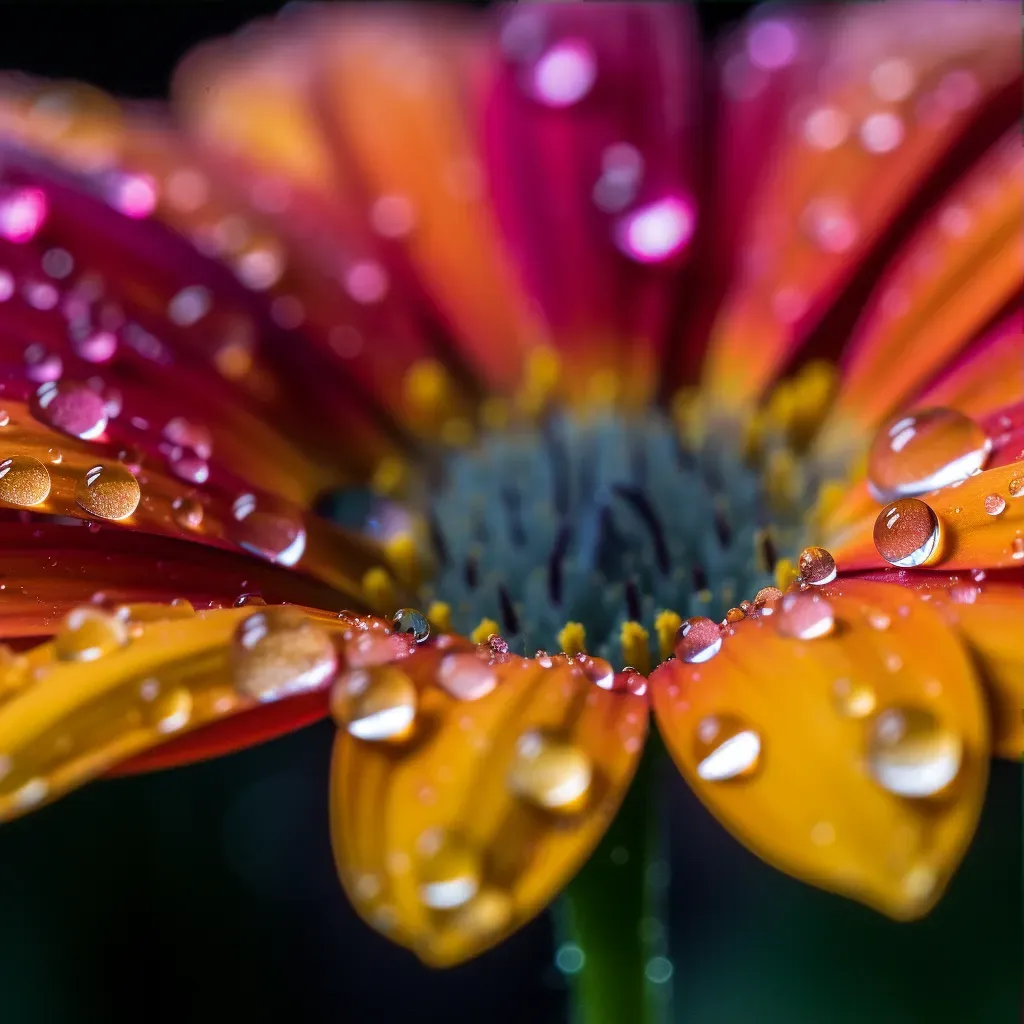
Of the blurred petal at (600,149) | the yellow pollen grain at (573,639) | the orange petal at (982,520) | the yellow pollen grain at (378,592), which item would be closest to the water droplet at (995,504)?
the orange petal at (982,520)

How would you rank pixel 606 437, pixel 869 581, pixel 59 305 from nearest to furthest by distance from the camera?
pixel 869 581
pixel 59 305
pixel 606 437

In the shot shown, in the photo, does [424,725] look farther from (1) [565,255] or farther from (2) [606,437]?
(1) [565,255]

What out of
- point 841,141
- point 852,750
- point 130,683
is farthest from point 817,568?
point 841,141

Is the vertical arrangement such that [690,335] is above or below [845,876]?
above

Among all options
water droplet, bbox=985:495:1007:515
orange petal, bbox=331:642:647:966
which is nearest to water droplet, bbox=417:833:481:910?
orange petal, bbox=331:642:647:966

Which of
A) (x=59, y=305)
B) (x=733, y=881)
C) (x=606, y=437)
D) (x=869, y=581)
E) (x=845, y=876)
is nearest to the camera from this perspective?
(x=845, y=876)

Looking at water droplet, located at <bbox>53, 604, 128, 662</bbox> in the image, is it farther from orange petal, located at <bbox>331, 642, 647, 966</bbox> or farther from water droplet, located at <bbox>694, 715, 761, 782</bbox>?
water droplet, located at <bbox>694, 715, 761, 782</bbox>

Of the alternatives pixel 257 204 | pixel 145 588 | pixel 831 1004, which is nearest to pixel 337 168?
pixel 257 204
